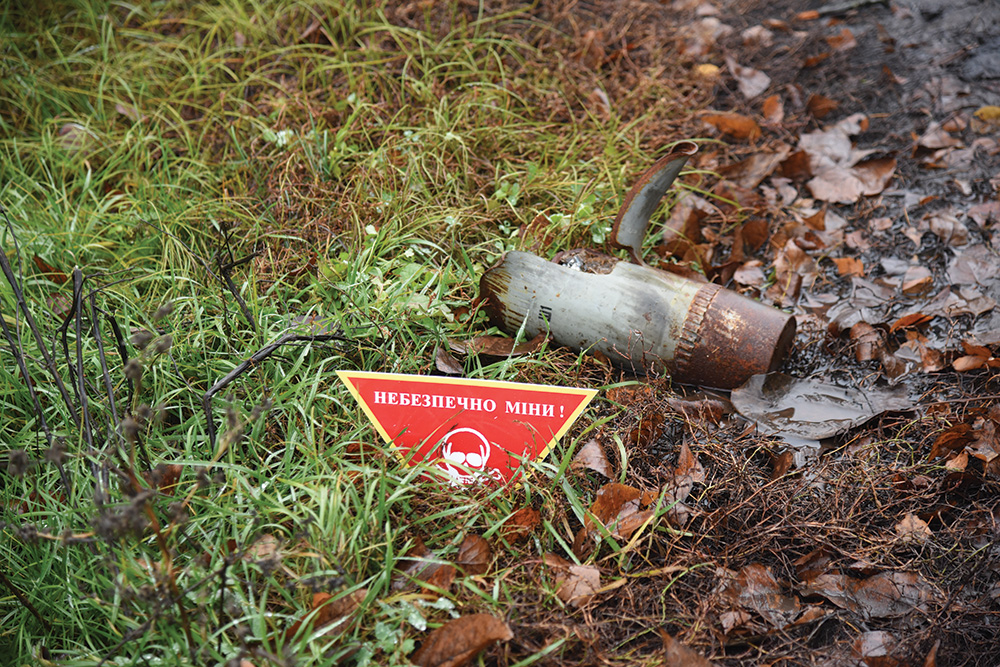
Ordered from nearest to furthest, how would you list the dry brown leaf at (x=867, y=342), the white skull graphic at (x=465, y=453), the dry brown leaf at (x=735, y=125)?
the white skull graphic at (x=465, y=453)
the dry brown leaf at (x=867, y=342)
the dry brown leaf at (x=735, y=125)

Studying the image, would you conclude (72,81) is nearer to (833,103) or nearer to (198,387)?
(198,387)

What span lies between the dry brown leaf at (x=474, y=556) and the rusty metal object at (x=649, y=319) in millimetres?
688

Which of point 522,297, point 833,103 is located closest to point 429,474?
point 522,297

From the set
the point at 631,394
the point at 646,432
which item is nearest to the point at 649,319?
the point at 631,394

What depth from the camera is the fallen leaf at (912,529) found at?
1.62m

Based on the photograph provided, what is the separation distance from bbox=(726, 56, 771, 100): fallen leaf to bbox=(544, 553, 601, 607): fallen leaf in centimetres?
255

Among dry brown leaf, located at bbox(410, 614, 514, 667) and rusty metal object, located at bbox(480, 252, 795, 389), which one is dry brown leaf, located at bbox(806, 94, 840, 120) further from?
Result: dry brown leaf, located at bbox(410, 614, 514, 667)

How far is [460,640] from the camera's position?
1.34 metres

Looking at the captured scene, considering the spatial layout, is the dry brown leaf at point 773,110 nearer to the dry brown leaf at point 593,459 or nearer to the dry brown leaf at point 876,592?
the dry brown leaf at point 593,459

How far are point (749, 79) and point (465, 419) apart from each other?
2.51 m

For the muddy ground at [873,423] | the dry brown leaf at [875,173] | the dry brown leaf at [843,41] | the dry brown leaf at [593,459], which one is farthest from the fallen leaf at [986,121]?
the dry brown leaf at [593,459]

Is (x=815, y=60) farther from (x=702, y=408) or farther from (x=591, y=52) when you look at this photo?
(x=702, y=408)

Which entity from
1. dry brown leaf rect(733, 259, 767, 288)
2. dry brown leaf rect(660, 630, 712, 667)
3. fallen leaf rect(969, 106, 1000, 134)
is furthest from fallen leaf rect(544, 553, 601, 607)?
fallen leaf rect(969, 106, 1000, 134)

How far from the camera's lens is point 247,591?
57.6 inches
